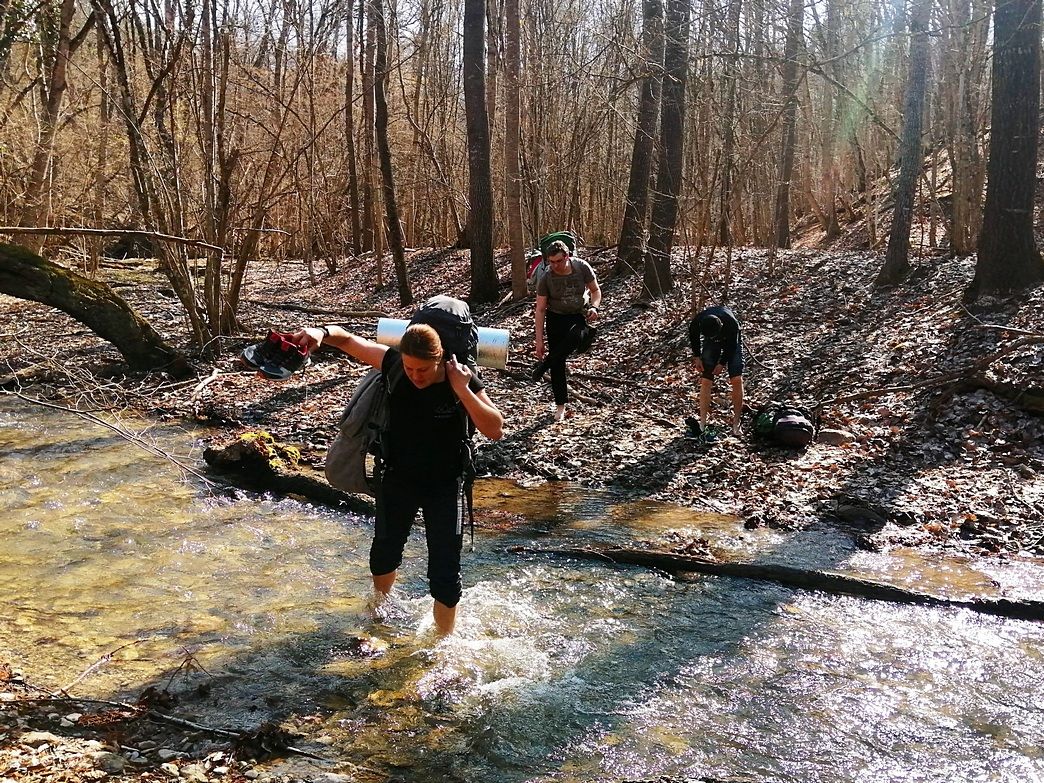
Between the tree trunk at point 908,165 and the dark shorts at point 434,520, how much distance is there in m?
10.8

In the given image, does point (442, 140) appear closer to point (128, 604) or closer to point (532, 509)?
point (532, 509)

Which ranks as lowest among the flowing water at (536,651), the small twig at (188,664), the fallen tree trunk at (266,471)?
the flowing water at (536,651)

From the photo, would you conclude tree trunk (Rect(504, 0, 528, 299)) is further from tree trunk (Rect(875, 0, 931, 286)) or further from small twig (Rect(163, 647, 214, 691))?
small twig (Rect(163, 647, 214, 691))

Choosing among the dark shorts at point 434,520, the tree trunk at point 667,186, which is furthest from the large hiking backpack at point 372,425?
the tree trunk at point 667,186

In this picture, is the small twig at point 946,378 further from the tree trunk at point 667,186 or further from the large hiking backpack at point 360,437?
the large hiking backpack at point 360,437

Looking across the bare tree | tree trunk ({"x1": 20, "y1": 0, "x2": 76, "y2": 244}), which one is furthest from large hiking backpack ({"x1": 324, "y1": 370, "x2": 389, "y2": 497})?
tree trunk ({"x1": 20, "y1": 0, "x2": 76, "y2": 244})

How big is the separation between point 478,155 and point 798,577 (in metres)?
11.3

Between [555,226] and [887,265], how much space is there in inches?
375

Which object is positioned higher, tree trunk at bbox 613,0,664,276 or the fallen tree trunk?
tree trunk at bbox 613,0,664,276

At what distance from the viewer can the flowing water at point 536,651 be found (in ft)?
12.7

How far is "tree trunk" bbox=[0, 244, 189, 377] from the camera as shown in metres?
9.56

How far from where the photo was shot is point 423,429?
14.1 ft

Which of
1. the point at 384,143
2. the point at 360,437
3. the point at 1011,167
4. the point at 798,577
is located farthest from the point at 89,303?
the point at 1011,167

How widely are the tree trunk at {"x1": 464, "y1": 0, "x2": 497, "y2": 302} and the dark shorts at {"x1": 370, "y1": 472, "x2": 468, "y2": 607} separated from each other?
11.6m
